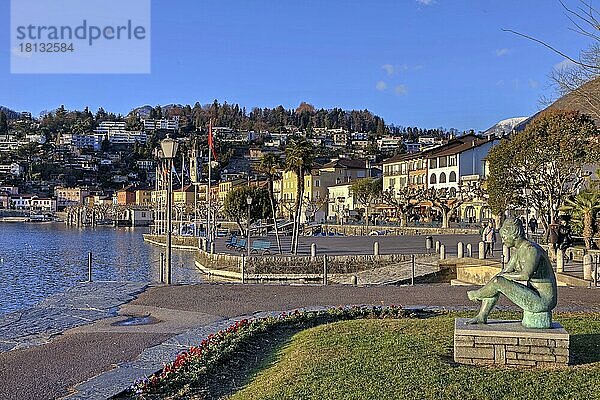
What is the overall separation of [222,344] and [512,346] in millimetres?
4333

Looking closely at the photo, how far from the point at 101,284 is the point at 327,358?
12758mm

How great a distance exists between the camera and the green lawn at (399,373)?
725 centimetres

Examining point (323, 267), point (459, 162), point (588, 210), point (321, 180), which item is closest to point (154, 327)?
point (323, 267)

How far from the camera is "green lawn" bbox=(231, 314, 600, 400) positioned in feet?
23.8

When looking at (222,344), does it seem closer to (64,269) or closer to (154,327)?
(154,327)

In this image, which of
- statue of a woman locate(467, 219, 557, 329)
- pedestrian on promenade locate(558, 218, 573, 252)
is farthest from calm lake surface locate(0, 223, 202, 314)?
statue of a woman locate(467, 219, 557, 329)

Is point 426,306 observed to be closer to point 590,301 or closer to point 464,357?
point 590,301

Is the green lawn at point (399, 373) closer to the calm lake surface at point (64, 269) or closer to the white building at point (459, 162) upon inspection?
→ the calm lake surface at point (64, 269)

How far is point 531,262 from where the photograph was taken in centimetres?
870

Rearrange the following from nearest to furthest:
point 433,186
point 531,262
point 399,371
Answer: point 399,371 < point 531,262 < point 433,186

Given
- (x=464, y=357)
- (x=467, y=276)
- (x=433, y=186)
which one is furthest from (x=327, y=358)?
(x=433, y=186)

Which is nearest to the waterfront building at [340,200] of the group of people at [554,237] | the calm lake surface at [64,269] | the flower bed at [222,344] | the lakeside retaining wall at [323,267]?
the calm lake surface at [64,269]

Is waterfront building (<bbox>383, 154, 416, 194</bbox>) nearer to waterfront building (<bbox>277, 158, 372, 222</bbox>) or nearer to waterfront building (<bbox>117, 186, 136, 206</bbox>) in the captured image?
waterfront building (<bbox>277, 158, 372, 222</bbox>)

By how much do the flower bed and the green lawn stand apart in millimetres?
748
